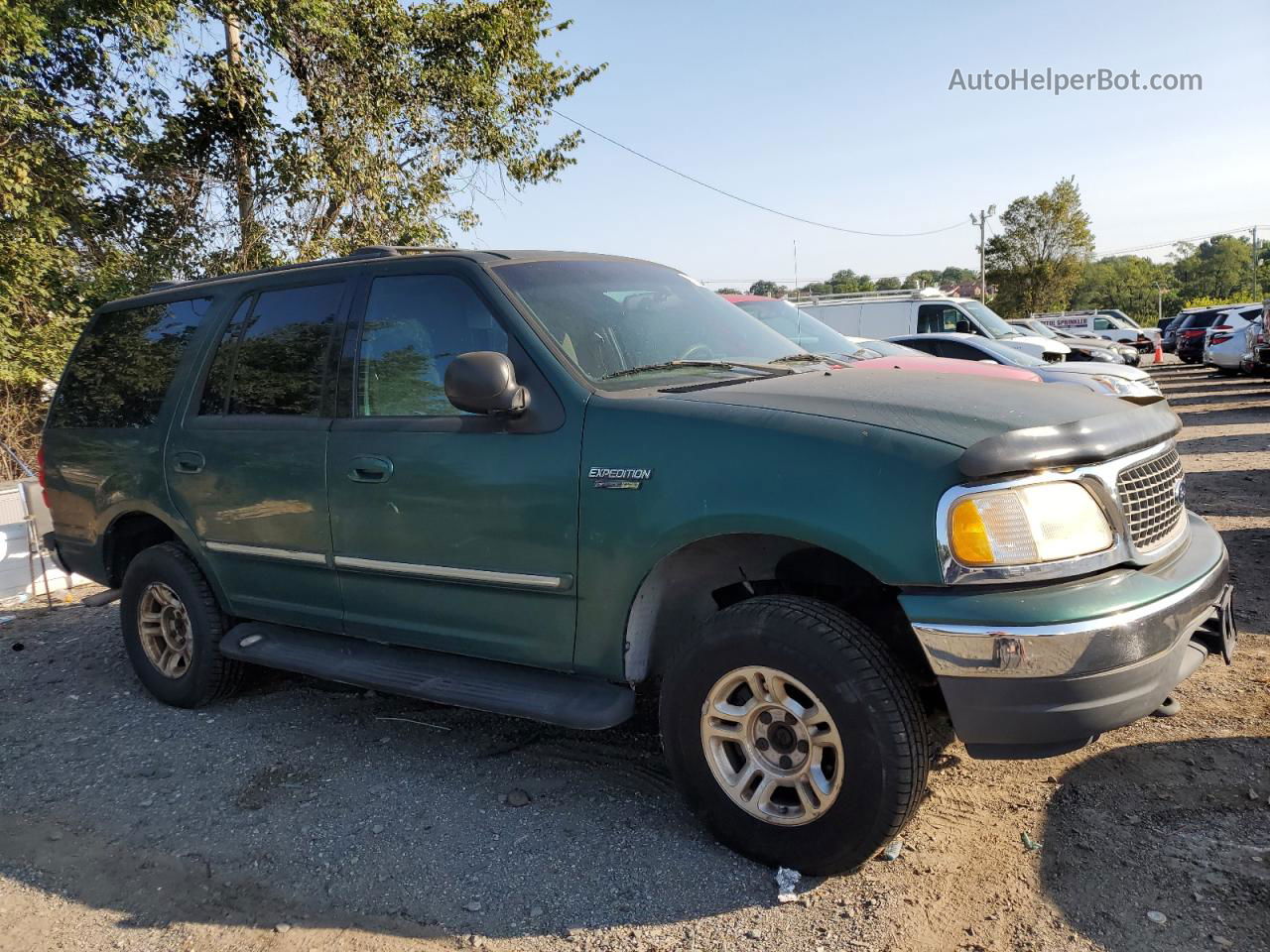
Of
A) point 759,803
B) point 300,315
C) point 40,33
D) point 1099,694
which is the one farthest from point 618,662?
point 40,33

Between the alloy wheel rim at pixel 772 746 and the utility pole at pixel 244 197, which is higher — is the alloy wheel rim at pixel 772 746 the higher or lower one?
the lower one

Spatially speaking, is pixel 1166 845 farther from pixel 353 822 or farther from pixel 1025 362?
pixel 1025 362

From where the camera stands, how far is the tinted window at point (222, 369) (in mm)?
4324

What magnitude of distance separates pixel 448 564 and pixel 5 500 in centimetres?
561

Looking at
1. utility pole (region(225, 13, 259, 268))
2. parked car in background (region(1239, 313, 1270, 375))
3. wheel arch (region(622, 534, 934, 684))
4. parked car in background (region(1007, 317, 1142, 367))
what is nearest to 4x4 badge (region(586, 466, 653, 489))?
wheel arch (region(622, 534, 934, 684))

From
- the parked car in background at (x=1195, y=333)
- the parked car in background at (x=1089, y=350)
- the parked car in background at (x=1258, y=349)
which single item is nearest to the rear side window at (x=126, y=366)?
the parked car in background at (x=1089, y=350)

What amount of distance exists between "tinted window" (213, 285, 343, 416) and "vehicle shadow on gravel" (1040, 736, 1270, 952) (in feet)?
10.6

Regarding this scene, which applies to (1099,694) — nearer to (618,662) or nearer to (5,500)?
(618,662)

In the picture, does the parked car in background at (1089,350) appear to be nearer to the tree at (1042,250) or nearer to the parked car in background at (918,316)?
the parked car in background at (918,316)

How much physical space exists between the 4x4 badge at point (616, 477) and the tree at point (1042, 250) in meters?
50.6

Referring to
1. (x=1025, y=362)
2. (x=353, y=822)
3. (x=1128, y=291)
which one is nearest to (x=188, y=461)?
(x=353, y=822)

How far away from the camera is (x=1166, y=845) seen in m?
2.81

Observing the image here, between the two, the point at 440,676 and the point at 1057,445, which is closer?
the point at 1057,445

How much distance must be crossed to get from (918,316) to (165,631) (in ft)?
45.7
